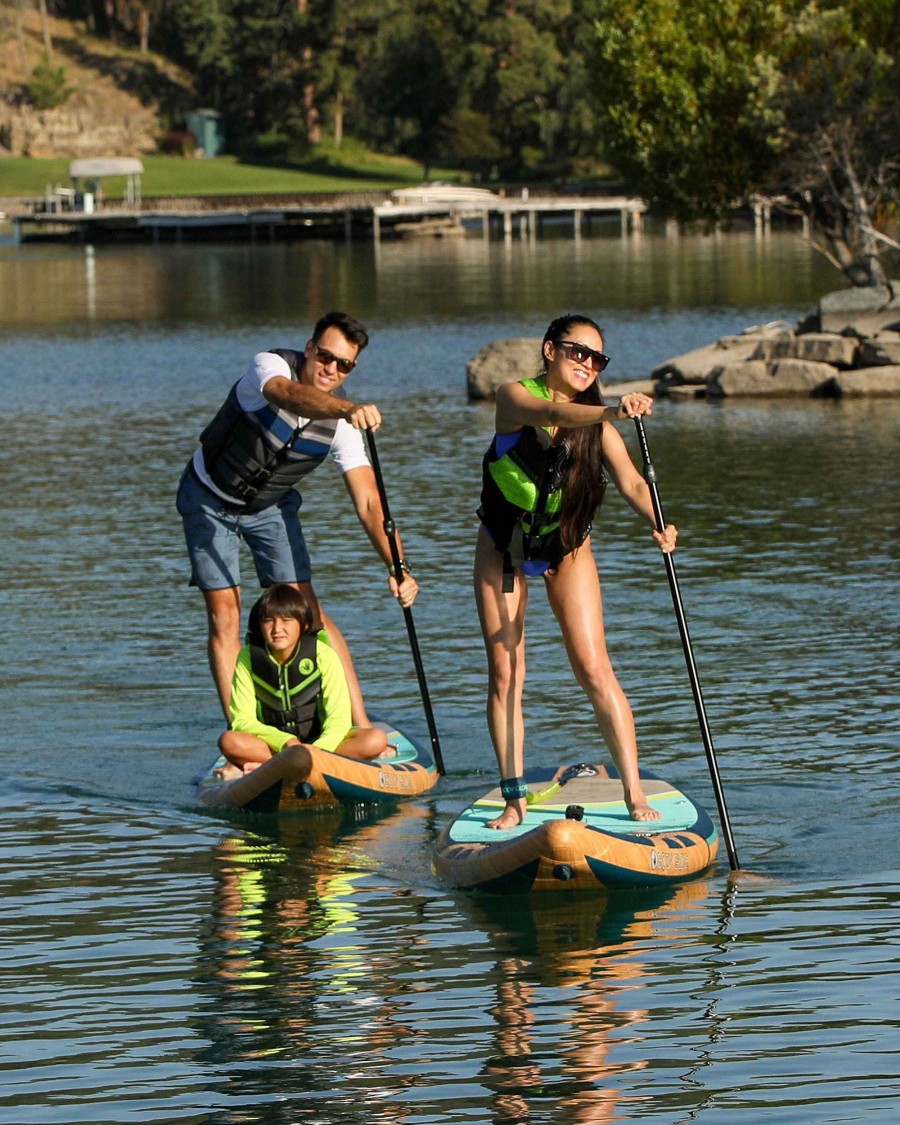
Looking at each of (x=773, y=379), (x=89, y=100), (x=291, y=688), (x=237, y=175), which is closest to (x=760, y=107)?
(x=773, y=379)

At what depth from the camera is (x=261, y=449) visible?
11.3 m

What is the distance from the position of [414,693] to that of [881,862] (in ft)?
15.0

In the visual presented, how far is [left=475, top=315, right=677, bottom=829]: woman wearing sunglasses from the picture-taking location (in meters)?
8.95

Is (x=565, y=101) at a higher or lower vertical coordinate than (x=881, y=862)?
higher

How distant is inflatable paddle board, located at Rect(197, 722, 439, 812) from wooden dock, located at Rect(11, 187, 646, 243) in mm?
83178

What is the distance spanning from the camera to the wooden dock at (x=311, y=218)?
311 ft

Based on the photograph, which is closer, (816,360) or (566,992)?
(566,992)

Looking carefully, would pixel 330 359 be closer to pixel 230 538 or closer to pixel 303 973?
pixel 230 538

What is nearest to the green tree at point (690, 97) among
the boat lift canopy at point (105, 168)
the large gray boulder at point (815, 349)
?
the large gray boulder at point (815, 349)

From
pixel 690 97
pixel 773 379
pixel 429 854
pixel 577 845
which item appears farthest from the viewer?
pixel 690 97

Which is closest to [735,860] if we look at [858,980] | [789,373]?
[858,980]

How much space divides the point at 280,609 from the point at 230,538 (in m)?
0.89

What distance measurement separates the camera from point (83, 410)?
31109mm

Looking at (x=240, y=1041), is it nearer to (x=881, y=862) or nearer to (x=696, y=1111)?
(x=696, y=1111)
